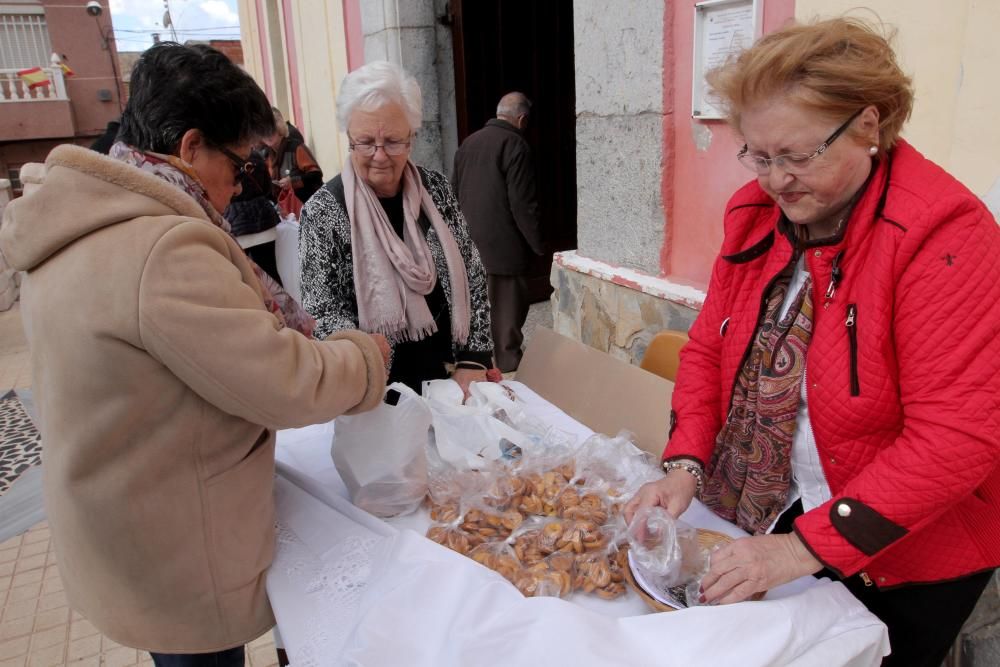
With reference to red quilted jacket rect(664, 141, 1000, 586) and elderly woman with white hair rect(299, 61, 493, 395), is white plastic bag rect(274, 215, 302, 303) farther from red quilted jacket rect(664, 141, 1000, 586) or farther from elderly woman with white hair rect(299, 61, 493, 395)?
red quilted jacket rect(664, 141, 1000, 586)

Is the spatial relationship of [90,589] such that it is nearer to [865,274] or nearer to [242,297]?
[242,297]

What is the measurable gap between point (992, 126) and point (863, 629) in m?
1.46

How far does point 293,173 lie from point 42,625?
4.18m

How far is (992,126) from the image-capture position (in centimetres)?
185

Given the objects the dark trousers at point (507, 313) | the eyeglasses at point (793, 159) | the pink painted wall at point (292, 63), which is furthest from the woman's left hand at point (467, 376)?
the pink painted wall at point (292, 63)

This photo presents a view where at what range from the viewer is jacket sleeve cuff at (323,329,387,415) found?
1452mm

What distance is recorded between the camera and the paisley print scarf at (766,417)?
1.31m

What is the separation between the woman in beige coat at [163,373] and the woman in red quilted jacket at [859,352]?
0.78 meters

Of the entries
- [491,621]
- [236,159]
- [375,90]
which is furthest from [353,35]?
[491,621]

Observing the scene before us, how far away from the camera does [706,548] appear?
1.34 metres

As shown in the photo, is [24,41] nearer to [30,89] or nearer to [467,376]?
[30,89]

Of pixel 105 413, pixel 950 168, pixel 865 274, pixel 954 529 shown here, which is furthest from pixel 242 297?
pixel 950 168

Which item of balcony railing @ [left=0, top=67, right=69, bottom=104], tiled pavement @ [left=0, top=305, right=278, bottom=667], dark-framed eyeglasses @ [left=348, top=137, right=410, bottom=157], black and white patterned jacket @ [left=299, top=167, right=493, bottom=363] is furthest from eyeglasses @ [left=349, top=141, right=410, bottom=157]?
balcony railing @ [left=0, top=67, right=69, bottom=104]

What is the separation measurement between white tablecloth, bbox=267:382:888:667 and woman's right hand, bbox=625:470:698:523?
0.18m
